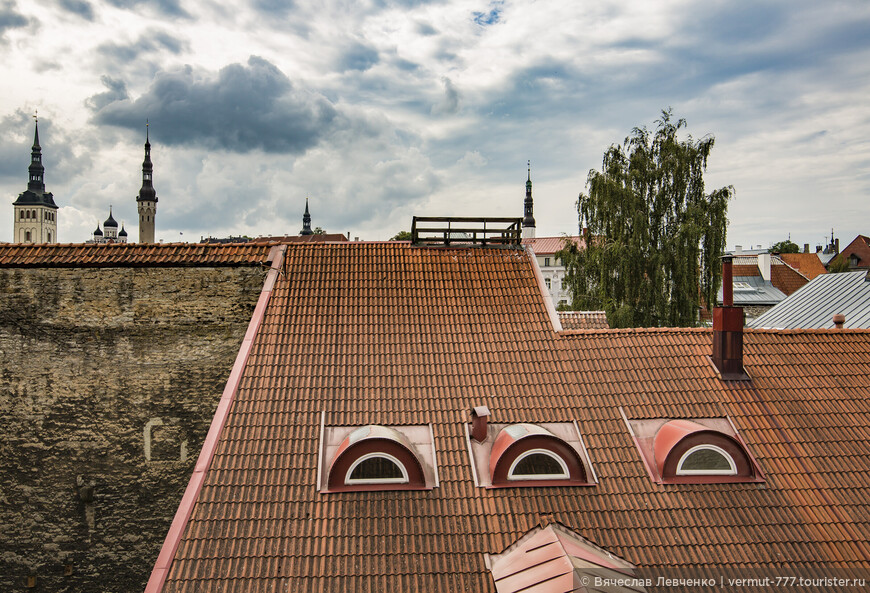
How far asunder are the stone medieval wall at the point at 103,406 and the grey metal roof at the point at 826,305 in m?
14.9

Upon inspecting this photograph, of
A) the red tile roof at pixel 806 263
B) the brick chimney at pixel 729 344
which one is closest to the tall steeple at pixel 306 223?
the red tile roof at pixel 806 263

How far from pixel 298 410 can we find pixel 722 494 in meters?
6.17

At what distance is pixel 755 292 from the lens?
39.5 metres

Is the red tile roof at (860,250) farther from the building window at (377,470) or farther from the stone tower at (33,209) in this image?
the stone tower at (33,209)

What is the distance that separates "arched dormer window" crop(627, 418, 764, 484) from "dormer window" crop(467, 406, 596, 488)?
1021 millimetres

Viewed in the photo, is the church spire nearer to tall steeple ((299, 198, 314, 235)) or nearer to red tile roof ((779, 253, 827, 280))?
tall steeple ((299, 198, 314, 235))

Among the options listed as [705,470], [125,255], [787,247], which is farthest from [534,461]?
[787,247]

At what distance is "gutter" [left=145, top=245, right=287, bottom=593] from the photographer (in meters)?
6.67

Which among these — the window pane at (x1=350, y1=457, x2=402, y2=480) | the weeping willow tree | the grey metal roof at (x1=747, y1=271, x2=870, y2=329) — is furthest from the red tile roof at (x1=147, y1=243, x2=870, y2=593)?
the weeping willow tree

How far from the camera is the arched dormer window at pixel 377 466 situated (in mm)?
7695

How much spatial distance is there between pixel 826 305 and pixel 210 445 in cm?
1698

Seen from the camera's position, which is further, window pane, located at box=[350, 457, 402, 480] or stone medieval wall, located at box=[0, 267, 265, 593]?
stone medieval wall, located at box=[0, 267, 265, 593]

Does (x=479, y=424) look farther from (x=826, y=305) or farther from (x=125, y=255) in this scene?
(x=826, y=305)

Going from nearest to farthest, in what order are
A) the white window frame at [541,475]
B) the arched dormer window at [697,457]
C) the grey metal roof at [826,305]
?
the white window frame at [541,475]
the arched dormer window at [697,457]
the grey metal roof at [826,305]
